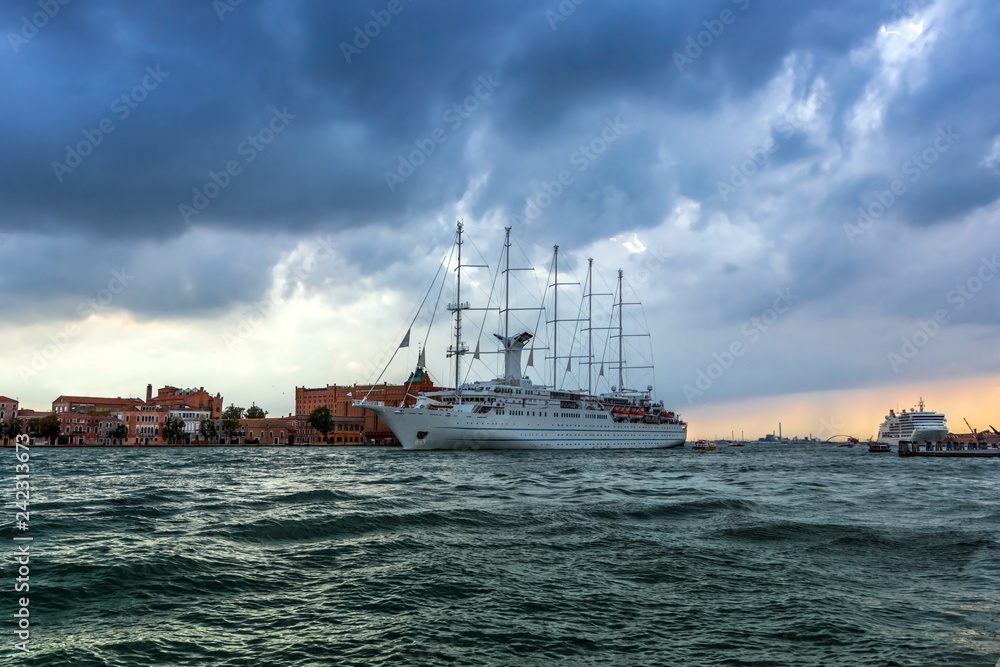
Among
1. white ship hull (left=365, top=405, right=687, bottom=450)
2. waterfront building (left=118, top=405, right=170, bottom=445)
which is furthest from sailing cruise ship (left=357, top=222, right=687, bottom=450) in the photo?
waterfront building (left=118, top=405, right=170, bottom=445)

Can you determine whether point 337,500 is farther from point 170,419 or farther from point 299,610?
point 170,419

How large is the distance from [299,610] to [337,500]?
40.0 ft

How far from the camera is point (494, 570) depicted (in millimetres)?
11125

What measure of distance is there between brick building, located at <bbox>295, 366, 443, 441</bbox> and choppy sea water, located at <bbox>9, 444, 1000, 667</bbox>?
389 ft

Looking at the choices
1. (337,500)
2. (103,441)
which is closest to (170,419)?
(103,441)

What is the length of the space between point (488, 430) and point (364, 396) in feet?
300

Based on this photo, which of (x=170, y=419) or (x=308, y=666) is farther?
(x=170, y=419)

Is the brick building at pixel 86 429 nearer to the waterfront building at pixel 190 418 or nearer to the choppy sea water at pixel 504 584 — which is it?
the waterfront building at pixel 190 418

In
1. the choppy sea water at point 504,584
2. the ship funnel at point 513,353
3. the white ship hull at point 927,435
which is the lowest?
Result: the white ship hull at point 927,435

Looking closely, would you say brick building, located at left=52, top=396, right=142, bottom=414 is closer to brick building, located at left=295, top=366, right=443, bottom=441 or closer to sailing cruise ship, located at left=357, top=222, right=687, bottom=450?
brick building, located at left=295, top=366, right=443, bottom=441

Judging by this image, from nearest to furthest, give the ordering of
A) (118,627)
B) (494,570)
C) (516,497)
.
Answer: (118,627), (494,570), (516,497)

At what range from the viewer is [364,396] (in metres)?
156

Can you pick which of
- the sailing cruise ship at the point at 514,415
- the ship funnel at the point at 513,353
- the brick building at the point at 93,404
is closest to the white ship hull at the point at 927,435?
the sailing cruise ship at the point at 514,415

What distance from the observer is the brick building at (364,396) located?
487 ft
